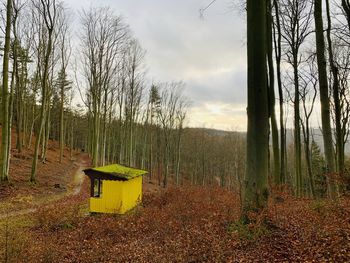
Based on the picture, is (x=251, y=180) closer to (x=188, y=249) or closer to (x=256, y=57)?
(x=188, y=249)

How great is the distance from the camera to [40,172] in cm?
2120

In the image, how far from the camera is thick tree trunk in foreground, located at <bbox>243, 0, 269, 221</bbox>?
247 inches

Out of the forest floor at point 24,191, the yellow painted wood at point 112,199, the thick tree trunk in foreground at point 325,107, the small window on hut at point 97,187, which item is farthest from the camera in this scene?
the forest floor at point 24,191

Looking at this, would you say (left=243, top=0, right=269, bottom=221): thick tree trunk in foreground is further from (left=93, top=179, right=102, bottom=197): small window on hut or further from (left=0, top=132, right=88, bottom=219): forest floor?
(left=0, top=132, right=88, bottom=219): forest floor

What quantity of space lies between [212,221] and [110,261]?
2.85m

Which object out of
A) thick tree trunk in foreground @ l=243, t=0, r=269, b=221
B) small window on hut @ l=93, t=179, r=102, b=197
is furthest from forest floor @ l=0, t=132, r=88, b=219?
thick tree trunk in foreground @ l=243, t=0, r=269, b=221

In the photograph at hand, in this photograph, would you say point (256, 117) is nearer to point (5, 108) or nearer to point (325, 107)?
point (325, 107)

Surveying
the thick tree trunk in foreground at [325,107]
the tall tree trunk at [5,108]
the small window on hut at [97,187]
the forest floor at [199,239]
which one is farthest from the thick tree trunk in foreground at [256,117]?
the tall tree trunk at [5,108]

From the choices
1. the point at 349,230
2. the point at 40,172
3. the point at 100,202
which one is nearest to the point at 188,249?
the point at 349,230

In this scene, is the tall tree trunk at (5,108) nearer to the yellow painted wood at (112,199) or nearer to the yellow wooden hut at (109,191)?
the yellow wooden hut at (109,191)

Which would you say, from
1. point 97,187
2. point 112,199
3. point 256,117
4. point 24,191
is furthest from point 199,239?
point 24,191

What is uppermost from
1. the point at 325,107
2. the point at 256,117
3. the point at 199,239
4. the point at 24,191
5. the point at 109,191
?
the point at 325,107

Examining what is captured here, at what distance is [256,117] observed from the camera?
6.36 m

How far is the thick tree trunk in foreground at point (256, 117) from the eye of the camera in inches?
247
